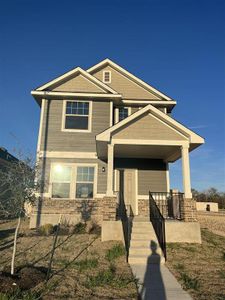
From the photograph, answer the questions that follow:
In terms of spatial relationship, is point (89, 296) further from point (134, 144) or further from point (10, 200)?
point (134, 144)

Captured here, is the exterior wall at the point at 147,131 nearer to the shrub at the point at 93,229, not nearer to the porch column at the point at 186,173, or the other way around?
the porch column at the point at 186,173

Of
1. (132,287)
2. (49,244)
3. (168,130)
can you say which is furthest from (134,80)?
(132,287)

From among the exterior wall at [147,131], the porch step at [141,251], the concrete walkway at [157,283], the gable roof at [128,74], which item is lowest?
the concrete walkway at [157,283]

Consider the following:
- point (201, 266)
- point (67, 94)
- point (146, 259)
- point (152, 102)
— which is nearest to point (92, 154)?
point (67, 94)

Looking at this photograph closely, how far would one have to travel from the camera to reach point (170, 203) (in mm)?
10875

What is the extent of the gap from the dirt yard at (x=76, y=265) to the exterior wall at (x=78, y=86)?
23.8ft

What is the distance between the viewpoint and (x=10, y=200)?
565 centimetres

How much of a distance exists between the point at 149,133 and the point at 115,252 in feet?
15.2

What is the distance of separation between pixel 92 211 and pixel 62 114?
502cm

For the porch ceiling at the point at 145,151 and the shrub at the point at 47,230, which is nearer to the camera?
the shrub at the point at 47,230

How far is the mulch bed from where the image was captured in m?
4.50

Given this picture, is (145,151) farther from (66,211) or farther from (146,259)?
(146,259)

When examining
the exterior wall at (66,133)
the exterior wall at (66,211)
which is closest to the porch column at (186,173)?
the exterior wall at (66,211)

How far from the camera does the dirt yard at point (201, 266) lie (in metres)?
4.75
